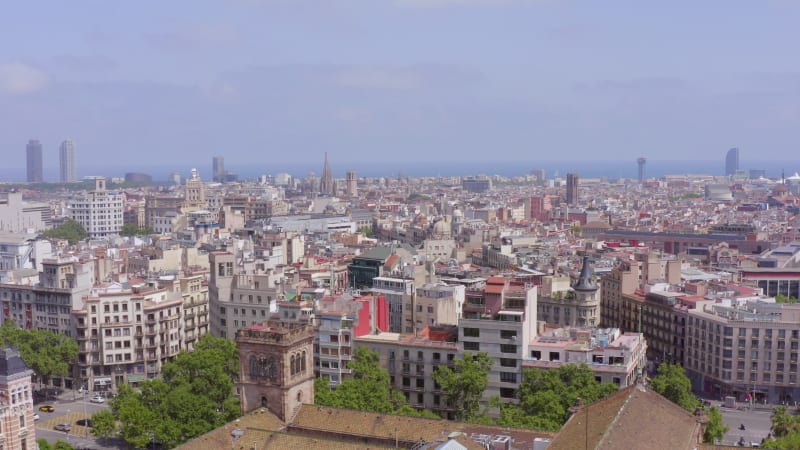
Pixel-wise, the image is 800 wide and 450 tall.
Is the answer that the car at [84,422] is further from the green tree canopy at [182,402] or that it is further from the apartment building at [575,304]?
the apartment building at [575,304]

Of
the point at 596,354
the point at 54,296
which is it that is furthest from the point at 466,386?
the point at 54,296

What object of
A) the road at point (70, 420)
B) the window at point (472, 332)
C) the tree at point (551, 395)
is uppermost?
the window at point (472, 332)

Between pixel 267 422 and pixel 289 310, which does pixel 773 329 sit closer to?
pixel 289 310

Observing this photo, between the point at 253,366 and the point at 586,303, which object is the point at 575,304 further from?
the point at 253,366

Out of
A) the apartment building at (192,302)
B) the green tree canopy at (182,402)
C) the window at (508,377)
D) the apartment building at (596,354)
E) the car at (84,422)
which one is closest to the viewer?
the green tree canopy at (182,402)

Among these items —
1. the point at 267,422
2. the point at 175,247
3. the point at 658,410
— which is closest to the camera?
the point at 658,410

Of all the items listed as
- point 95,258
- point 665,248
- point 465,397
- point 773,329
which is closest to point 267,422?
point 465,397

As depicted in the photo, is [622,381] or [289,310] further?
[289,310]

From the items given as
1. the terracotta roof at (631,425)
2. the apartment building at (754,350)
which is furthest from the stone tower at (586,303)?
the terracotta roof at (631,425)
